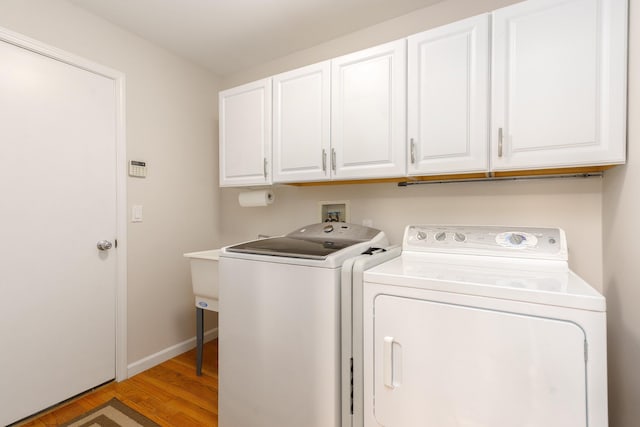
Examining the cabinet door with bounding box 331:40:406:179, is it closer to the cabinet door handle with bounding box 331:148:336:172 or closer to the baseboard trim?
the cabinet door handle with bounding box 331:148:336:172

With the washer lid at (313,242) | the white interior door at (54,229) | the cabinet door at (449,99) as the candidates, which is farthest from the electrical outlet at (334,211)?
the white interior door at (54,229)

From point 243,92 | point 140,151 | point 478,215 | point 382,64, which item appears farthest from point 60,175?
point 478,215

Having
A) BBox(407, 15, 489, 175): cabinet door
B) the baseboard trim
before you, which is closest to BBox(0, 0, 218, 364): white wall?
the baseboard trim

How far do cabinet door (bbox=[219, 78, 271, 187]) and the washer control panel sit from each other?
106 cm

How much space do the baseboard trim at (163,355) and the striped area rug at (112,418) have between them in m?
0.34

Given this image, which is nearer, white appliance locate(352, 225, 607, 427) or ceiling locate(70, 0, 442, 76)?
white appliance locate(352, 225, 607, 427)

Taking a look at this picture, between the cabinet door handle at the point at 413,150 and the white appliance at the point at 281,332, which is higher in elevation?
the cabinet door handle at the point at 413,150

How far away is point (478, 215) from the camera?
1743 mm

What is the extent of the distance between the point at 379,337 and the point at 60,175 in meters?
2.02

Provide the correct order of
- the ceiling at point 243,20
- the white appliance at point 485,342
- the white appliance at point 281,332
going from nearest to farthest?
the white appliance at point 485,342, the white appliance at point 281,332, the ceiling at point 243,20

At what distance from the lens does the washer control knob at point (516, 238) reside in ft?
4.51

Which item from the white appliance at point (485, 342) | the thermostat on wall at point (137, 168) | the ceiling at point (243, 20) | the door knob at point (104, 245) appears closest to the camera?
the white appliance at point (485, 342)

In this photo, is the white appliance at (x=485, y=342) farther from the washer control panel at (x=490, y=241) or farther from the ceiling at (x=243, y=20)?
the ceiling at (x=243, y=20)

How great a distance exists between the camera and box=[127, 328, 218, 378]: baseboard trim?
2176mm
